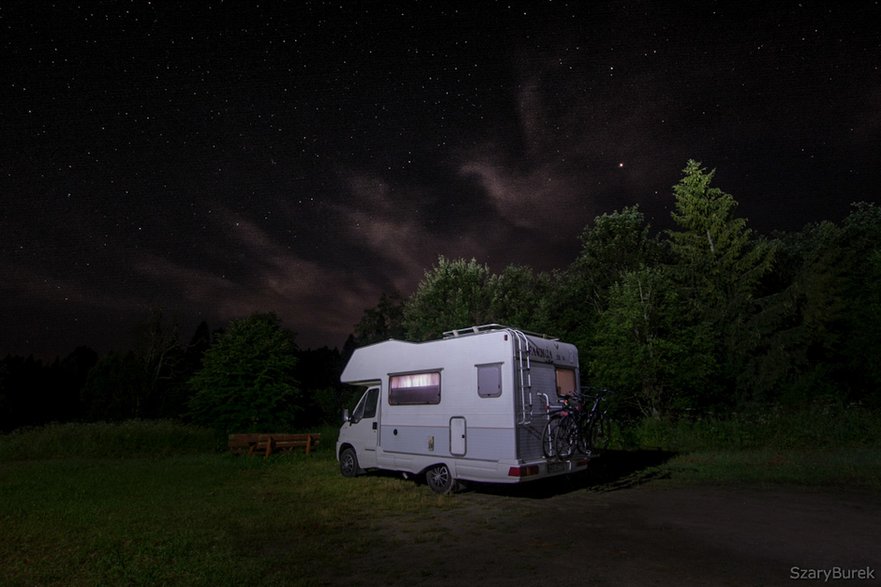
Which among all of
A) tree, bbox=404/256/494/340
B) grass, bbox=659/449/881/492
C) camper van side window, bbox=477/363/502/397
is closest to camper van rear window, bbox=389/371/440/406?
camper van side window, bbox=477/363/502/397

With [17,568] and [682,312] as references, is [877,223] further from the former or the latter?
[17,568]

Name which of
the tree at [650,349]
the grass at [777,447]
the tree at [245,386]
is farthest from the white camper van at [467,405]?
the tree at [245,386]

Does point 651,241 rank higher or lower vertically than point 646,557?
higher

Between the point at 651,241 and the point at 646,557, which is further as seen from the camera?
the point at 651,241

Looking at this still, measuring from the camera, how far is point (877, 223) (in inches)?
1225

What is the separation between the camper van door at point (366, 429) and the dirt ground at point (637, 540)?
3.25 m

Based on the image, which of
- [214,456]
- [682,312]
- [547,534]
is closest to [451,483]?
[547,534]

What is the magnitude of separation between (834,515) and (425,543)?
6522mm

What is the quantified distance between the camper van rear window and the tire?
2220 millimetres

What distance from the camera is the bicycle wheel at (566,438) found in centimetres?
1065

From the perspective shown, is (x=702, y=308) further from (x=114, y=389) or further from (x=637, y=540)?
(x=114, y=389)

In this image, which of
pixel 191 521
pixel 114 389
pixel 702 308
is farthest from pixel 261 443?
pixel 114 389

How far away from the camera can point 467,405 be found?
35.7ft

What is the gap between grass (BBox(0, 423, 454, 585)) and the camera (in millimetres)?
6336
